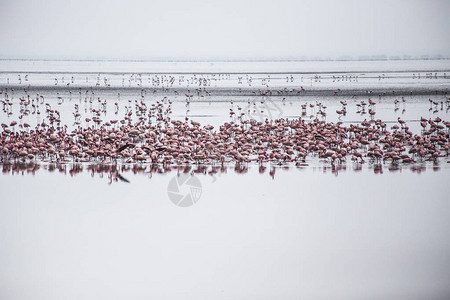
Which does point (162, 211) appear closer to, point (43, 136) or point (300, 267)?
point (300, 267)

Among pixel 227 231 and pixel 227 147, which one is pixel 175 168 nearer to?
pixel 227 147

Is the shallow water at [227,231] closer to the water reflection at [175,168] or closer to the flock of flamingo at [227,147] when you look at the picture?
the water reflection at [175,168]

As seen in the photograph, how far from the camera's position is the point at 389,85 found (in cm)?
3975

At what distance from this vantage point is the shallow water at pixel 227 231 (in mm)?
7238

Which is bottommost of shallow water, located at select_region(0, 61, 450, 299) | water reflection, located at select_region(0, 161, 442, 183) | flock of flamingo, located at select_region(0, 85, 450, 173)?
shallow water, located at select_region(0, 61, 450, 299)

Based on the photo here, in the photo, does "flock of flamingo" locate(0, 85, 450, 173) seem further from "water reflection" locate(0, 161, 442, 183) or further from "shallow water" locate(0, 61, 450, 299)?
"shallow water" locate(0, 61, 450, 299)

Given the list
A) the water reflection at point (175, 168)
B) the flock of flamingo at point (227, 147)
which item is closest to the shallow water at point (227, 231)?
the water reflection at point (175, 168)

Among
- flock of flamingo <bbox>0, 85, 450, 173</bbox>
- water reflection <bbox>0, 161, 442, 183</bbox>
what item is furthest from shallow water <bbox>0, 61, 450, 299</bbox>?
flock of flamingo <bbox>0, 85, 450, 173</bbox>

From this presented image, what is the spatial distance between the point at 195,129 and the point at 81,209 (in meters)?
7.48

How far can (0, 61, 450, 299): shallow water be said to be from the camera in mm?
7238

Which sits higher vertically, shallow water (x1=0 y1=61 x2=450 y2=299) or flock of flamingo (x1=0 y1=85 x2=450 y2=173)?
flock of flamingo (x1=0 y1=85 x2=450 y2=173)

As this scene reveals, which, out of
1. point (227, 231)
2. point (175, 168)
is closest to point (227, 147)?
point (175, 168)

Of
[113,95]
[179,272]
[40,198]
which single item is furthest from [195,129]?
[113,95]

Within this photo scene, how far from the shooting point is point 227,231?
9062mm
